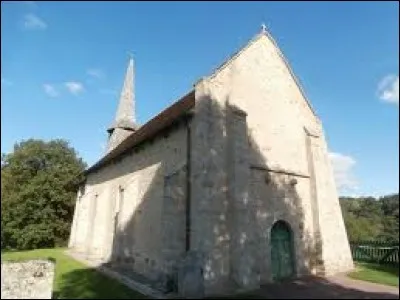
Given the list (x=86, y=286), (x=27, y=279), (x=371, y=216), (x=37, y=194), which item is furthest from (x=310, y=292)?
(x=371, y=216)

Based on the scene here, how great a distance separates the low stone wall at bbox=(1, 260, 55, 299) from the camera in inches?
A: 364

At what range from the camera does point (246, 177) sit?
47.0 feet

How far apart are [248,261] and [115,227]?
26.9 ft

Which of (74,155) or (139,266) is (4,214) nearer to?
(74,155)

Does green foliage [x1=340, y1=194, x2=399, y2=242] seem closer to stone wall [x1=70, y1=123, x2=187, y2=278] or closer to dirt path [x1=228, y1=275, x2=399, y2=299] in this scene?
dirt path [x1=228, y1=275, x2=399, y2=299]

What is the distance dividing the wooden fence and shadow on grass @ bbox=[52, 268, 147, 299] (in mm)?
13415

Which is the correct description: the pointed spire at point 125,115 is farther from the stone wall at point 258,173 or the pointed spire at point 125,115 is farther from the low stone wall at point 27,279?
the low stone wall at point 27,279

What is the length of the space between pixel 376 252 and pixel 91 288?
1527 centimetres

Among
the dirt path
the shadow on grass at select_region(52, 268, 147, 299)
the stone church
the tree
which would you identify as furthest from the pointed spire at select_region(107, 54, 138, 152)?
the dirt path

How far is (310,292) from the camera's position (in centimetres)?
1255

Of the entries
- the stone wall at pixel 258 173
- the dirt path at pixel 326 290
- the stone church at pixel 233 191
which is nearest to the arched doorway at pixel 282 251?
the stone church at pixel 233 191

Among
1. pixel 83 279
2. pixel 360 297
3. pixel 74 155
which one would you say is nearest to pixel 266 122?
pixel 360 297

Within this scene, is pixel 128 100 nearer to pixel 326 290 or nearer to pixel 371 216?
pixel 326 290

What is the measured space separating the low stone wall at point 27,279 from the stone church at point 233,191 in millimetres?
4343
